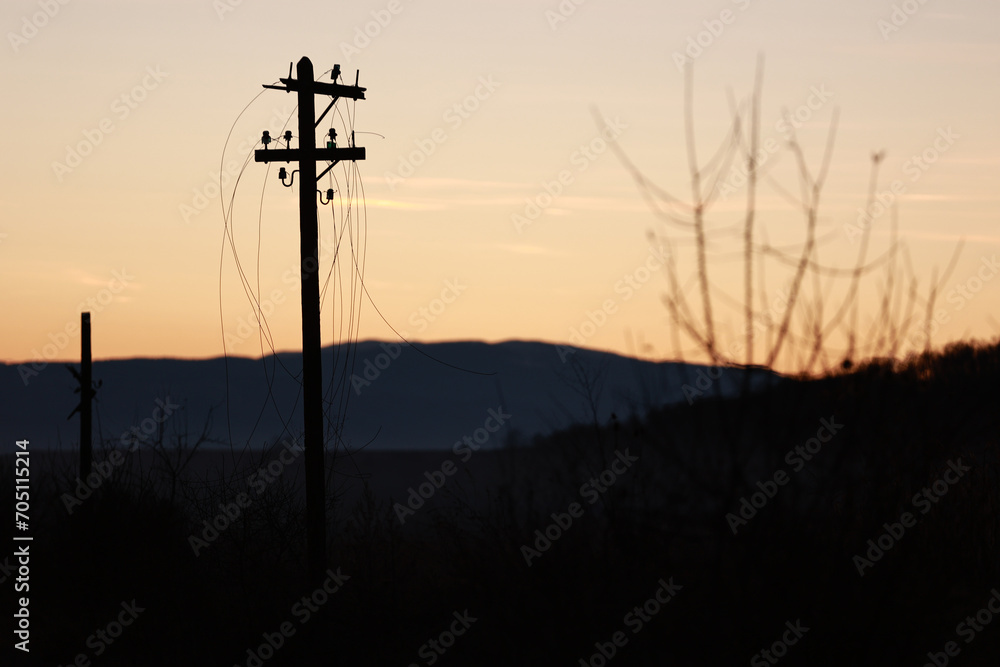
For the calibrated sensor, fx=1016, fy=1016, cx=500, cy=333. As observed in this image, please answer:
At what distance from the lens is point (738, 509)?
6.28 meters

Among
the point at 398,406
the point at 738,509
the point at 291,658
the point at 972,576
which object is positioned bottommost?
the point at 398,406

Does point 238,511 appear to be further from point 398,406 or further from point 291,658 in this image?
point 398,406

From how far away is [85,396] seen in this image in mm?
19688

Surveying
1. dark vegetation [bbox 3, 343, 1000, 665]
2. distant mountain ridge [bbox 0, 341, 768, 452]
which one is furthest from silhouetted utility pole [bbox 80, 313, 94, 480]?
distant mountain ridge [bbox 0, 341, 768, 452]

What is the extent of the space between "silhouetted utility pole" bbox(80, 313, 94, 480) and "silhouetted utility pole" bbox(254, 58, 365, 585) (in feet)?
26.0

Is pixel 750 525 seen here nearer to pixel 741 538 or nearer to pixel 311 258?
pixel 741 538

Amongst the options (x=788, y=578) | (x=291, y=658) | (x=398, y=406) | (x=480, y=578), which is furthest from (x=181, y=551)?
(x=398, y=406)

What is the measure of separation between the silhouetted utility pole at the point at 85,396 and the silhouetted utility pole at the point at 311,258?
312 inches

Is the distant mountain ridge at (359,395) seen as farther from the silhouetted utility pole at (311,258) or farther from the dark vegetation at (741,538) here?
the dark vegetation at (741,538)

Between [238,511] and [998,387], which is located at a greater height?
[998,387]

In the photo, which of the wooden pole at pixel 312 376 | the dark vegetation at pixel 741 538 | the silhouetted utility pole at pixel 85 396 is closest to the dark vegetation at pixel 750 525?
the dark vegetation at pixel 741 538

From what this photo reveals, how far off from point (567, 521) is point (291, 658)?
5862mm

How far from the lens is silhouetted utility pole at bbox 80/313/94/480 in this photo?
1966 centimetres

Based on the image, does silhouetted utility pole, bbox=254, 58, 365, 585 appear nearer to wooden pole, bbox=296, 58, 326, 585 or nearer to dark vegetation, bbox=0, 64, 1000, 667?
wooden pole, bbox=296, 58, 326, 585
